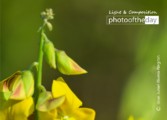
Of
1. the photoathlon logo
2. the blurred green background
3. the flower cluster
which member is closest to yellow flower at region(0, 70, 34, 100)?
the flower cluster

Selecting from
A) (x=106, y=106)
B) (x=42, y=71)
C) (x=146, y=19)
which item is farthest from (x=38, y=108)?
(x=146, y=19)

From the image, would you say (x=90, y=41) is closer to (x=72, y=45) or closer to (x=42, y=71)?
(x=72, y=45)

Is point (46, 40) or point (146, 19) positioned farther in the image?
point (146, 19)

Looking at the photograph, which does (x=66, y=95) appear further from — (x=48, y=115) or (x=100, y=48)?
(x=100, y=48)

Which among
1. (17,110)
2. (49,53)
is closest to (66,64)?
(49,53)

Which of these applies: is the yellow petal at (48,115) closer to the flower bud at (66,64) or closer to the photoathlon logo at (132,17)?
the flower bud at (66,64)

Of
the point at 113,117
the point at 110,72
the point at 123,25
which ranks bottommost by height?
the point at 113,117
